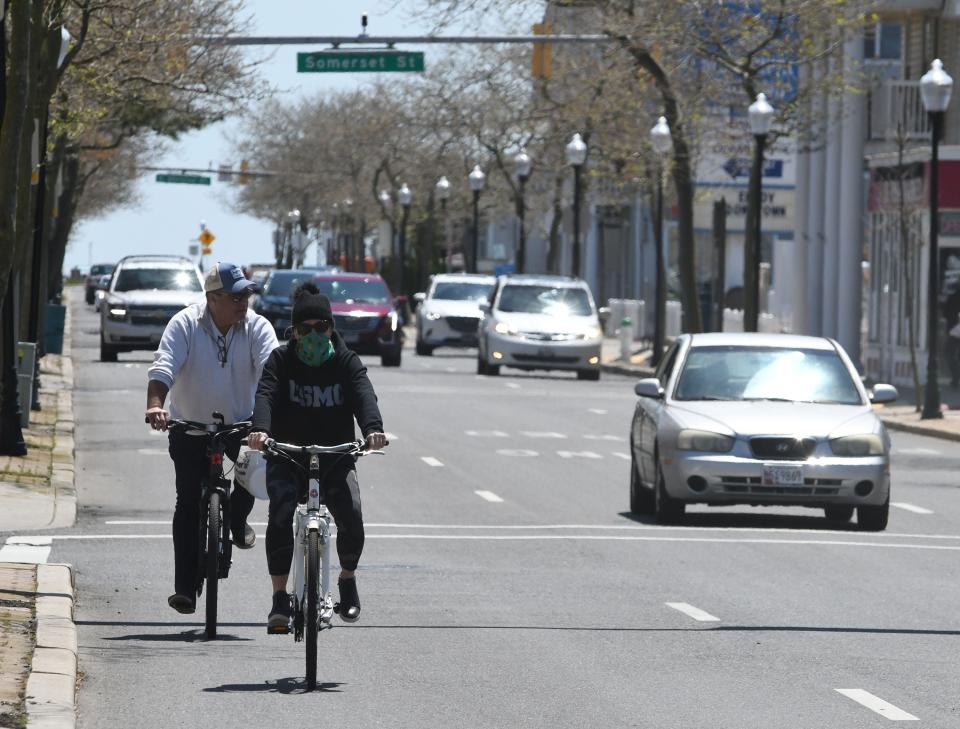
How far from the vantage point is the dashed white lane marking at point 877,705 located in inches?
357

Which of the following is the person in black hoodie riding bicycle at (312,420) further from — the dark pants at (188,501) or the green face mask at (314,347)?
the dark pants at (188,501)

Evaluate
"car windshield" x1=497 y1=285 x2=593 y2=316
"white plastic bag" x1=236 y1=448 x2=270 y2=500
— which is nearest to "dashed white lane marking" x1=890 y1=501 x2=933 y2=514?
"white plastic bag" x1=236 y1=448 x2=270 y2=500

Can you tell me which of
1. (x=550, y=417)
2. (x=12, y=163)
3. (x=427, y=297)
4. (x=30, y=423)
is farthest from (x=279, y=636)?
(x=427, y=297)

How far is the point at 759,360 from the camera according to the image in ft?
59.9

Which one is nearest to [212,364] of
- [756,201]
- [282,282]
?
[756,201]

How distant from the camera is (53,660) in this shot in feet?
32.1

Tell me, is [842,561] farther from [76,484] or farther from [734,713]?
[76,484]

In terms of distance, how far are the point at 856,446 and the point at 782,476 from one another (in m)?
0.62

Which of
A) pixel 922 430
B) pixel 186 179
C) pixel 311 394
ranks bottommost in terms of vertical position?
pixel 922 430

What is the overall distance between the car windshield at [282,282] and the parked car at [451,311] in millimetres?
3126

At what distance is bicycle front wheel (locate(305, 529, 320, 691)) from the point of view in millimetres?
9273

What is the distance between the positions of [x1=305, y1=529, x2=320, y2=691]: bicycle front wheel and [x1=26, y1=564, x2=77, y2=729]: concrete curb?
3.15ft

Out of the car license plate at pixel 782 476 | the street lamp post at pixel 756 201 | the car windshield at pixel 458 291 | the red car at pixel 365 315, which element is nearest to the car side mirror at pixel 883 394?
the car license plate at pixel 782 476

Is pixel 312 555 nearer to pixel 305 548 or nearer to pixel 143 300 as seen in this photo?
pixel 305 548
